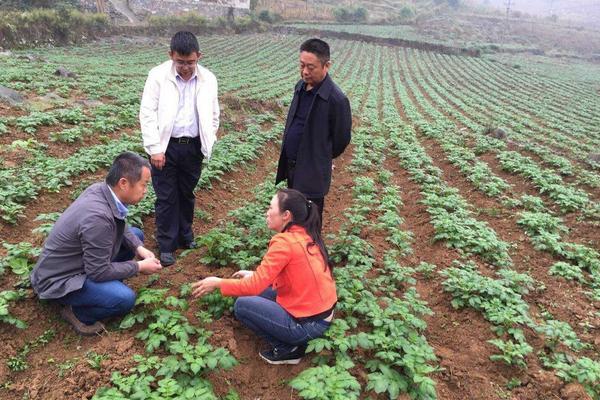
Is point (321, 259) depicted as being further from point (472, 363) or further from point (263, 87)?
point (263, 87)

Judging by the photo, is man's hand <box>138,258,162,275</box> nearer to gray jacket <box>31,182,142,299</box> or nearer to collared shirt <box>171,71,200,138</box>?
gray jacket <box>31,182,142,299</box>

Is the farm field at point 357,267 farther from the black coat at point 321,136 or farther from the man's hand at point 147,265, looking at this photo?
the black coat at point 321,136

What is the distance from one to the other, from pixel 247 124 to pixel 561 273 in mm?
7836

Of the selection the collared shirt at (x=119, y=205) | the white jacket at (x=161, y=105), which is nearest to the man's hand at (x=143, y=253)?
the collared shirt at (x=119, y=205)

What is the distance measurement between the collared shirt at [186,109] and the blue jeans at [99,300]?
Result: 1633 mm

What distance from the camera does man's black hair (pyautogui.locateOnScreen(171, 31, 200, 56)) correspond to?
12.9 ft

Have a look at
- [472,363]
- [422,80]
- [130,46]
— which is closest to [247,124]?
[472,363]

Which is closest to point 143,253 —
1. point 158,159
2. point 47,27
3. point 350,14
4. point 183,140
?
point 158,159

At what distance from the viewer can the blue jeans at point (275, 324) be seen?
10.5 ft

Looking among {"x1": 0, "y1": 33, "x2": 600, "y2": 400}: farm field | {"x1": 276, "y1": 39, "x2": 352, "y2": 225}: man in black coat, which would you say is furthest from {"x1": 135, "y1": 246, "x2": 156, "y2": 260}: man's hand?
{"x1": 276, "y1": 39, "x2": 352, "y2": 225}: man in black coat

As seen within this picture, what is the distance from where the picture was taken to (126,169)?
10.6 feet

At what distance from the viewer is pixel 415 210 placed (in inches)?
277

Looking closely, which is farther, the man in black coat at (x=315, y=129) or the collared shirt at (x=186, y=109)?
the collared shirt at (x=186, y=109)

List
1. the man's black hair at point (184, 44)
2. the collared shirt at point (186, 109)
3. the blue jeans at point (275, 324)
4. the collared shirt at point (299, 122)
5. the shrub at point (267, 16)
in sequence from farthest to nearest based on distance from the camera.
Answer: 1. the shrub at point (267, 16)
2. the collared shirt at point (186, 109)
3. the collared shirt at point (299, 122)
4. the man's black hair at point (184, 44)
5. the blue jeans at point (275, 324)
